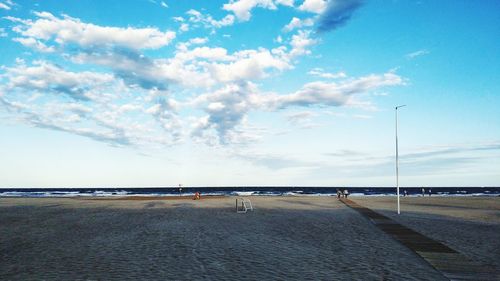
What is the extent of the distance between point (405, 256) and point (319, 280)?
4.45m

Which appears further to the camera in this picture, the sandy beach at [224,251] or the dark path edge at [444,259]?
the sandy beach at [224,251]

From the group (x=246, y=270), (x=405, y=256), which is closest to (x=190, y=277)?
(x=246, y=270)

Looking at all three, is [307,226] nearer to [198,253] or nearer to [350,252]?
[350,252]

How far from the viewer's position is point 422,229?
18.0 m

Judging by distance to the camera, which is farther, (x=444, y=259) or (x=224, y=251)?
(x=224, y=251)

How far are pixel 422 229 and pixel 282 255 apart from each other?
10152 millimetres

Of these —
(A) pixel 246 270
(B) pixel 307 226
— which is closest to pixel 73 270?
(A) pixel 246 270

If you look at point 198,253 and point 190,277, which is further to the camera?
point 198,253

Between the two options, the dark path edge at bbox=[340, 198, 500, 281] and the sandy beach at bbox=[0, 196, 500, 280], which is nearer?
the dark path edge at bbox=[340, 198, 500, 281]

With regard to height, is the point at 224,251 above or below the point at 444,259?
below

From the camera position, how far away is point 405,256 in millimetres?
11477

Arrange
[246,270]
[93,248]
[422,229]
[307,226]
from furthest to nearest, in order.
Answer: [307,226] < [422,229] < [93,248] < [246,270]

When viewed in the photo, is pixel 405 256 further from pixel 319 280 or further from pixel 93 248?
pixel 93 248

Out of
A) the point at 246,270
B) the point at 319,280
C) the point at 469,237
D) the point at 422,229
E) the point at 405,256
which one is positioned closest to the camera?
the point at 319,280
